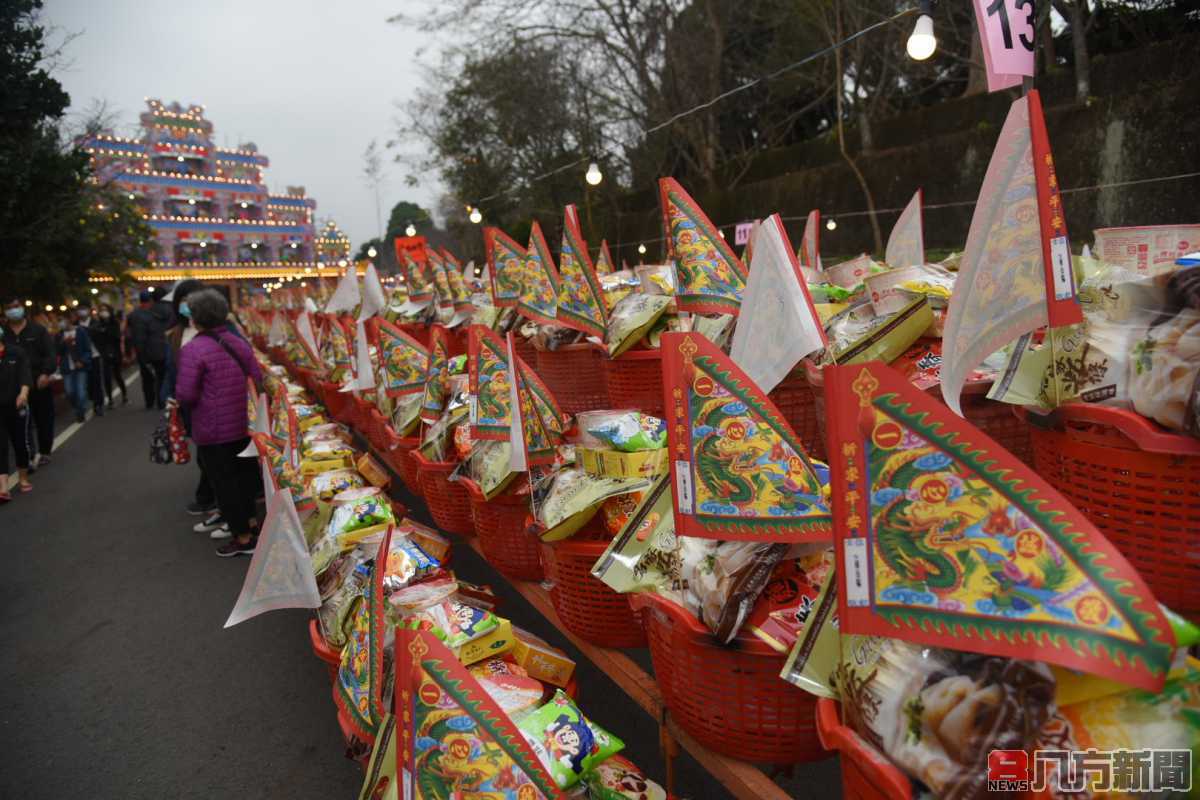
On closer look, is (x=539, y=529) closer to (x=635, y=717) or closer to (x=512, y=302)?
(x=635, y=717)

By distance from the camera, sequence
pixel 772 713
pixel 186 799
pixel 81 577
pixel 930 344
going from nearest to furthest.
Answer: pixel 772 713
pixel 930 344
pixel 186 799
pixel 81 577

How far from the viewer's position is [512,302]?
11.9 feet

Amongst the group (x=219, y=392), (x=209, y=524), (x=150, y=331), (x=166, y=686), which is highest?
(x=150, y=331)

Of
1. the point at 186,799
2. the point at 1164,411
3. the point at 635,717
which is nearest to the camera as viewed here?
the point at 1164,411

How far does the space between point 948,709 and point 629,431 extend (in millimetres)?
1237

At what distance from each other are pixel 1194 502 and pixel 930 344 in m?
0.72

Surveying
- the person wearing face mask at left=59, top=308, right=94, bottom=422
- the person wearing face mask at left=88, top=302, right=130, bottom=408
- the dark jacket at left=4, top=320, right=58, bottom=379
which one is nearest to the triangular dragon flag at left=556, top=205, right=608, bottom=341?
the dark jacket at left=4, top=320, right=58, bottom=379

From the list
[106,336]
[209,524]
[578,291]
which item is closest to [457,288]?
[578,291]

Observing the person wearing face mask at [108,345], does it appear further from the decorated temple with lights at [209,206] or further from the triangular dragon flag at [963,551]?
the decorated temple with lights at [209,206]

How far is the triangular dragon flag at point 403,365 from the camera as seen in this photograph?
11.6 ft

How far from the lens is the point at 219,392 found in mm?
4086

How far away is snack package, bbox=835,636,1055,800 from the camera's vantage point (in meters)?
0.84

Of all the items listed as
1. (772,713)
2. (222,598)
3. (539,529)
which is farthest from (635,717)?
(222,598)

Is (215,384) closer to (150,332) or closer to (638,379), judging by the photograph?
(638,379)
